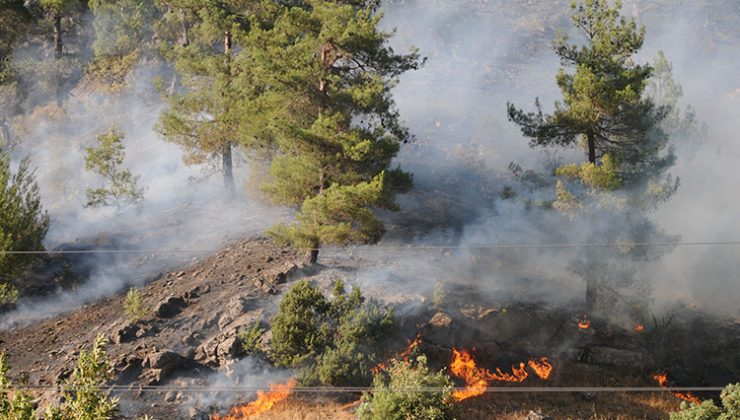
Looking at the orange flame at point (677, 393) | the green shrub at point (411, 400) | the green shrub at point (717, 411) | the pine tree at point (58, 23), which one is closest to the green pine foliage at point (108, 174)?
the pine tree at point (58, 23)

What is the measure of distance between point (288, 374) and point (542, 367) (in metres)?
8.48

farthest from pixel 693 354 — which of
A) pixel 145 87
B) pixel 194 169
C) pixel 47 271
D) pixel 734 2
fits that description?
pixel 734 2

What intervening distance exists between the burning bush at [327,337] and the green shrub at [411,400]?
5.37 feet

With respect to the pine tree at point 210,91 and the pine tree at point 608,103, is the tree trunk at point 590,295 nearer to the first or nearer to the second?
the pine tree at point 608,103

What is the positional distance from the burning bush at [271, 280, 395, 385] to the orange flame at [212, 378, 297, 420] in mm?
575

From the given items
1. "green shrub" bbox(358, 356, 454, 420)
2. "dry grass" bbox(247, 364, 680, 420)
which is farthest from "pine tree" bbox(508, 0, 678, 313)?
"green shrub" bbox(358, 356, 454, 420)

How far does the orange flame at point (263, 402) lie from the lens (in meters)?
15.1

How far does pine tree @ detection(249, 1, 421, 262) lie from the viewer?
18.0 metres

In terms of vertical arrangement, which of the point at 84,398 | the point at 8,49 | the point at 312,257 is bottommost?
the point at 84,398

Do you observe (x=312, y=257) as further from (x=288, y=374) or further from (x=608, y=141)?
(x=608, y=141)

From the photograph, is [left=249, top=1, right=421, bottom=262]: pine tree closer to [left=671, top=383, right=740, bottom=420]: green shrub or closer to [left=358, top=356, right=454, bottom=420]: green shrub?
[left=358, top=356, right=454, bottom=420]: green shrub

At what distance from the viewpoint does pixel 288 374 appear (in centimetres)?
1622

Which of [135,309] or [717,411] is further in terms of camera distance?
[135,309]

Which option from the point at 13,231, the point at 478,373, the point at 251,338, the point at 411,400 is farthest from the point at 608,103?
the point at 13,231
